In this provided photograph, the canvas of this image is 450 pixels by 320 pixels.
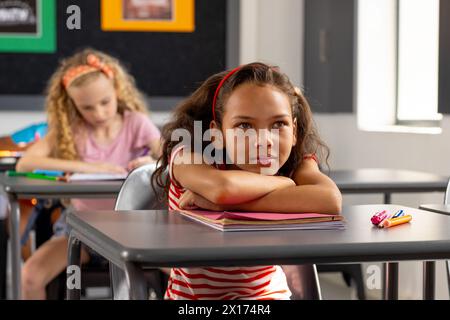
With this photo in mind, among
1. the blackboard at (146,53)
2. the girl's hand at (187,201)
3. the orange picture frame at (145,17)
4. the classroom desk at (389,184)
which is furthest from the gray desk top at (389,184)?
the orange picture frame at (145,17)

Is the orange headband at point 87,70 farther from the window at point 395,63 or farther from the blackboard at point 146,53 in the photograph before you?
the blackboard at point 146,53

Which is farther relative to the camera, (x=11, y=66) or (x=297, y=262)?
(x=11, y=66)

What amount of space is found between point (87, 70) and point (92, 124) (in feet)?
0.66

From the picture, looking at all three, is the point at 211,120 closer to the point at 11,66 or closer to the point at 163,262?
the point at 163,262

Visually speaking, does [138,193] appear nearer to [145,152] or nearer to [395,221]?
[395,221]

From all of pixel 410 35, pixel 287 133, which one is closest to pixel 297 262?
pixel 287 133

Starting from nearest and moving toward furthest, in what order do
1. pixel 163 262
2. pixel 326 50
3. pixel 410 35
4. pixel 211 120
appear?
1. pixel 163 262
2. pixel 211 120
3. pixel 410 35
4. pixel 326 50

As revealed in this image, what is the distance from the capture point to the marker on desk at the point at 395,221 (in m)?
1.58

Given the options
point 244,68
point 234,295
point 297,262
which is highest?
point 244,68

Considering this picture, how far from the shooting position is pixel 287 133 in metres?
1.75

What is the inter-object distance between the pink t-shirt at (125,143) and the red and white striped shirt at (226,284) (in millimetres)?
1745

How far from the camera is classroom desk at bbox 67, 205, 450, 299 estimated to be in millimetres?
1305

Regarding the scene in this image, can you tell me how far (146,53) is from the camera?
5.75 metres
